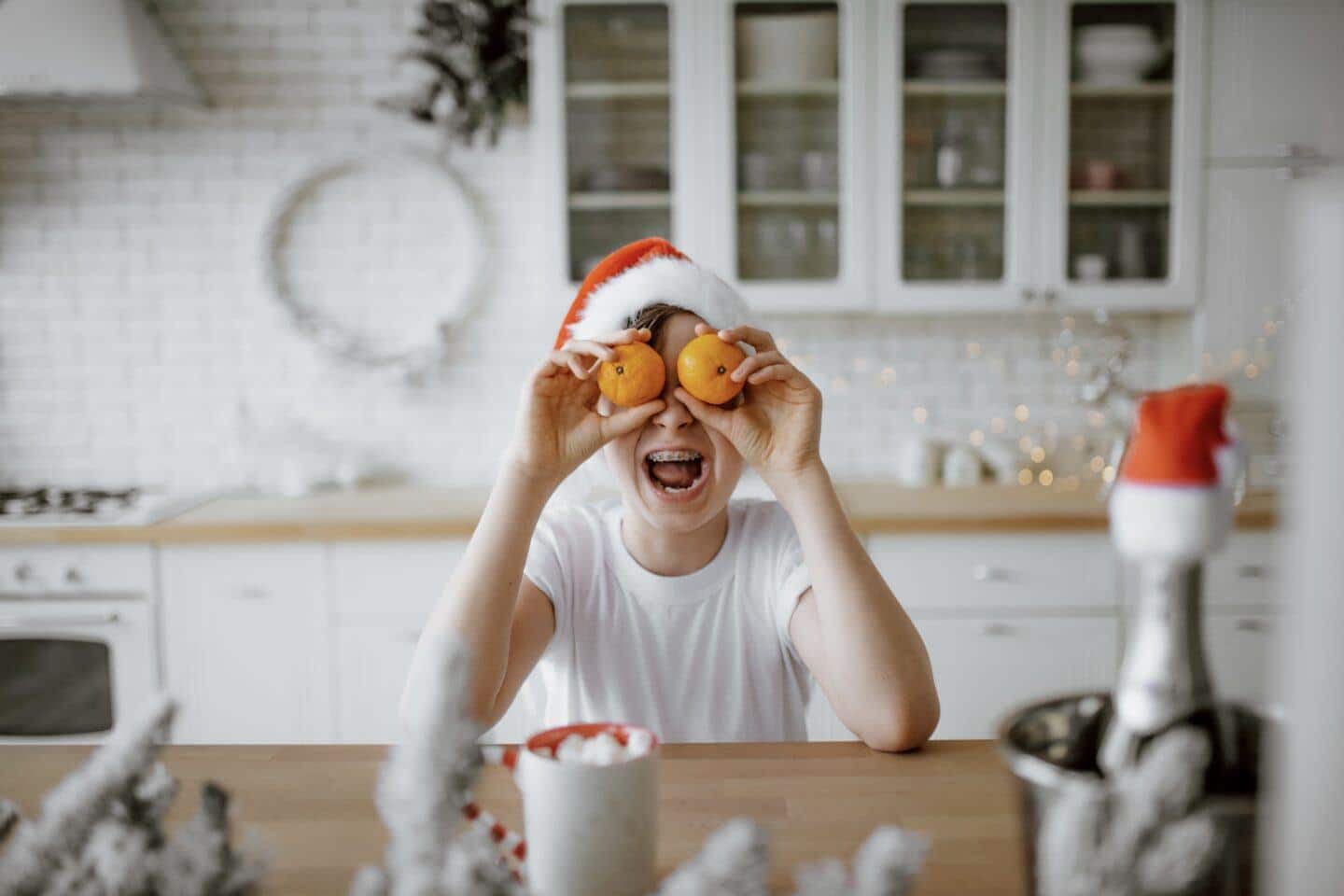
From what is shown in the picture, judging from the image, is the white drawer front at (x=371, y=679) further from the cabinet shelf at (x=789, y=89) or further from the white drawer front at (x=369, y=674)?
the cabinet shelf at (x=789, y=89)

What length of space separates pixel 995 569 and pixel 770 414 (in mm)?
1520

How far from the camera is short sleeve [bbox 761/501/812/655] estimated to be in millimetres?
1361

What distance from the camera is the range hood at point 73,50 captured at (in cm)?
258

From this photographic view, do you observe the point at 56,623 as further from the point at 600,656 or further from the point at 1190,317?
the point at 1190,317

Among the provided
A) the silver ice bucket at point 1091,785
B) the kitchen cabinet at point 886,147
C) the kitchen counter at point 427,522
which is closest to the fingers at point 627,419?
the silver ice bucket at point 1091,785

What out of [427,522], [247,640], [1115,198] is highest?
[1115,198]

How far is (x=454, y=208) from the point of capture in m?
3.15

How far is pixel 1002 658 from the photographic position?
2586mm

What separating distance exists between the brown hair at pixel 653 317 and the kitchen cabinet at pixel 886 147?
4.84 feet

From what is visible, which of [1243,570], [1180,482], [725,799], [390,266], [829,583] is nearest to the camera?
[1180,482]

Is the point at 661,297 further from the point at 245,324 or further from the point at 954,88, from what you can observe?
the point at 245,324

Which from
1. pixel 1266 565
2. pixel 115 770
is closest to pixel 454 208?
pixel 1266 565

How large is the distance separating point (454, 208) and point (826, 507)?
2268 millimetres

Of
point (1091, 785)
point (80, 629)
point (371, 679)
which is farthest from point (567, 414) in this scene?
point (80, 629)
